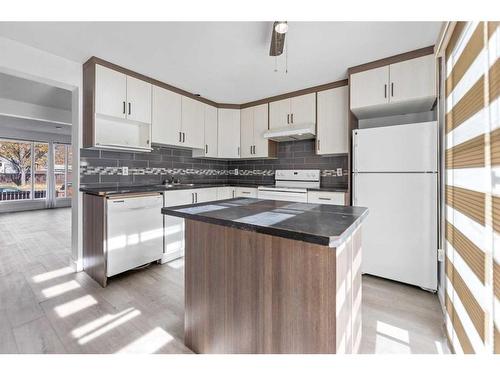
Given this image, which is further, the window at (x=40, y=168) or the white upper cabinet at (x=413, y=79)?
the window at (x=40, y=168)

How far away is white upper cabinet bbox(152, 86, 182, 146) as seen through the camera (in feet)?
10.2

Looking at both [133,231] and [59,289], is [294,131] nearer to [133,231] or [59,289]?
[133,231]

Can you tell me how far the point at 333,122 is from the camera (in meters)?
3.13

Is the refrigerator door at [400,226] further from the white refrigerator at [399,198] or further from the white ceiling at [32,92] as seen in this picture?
the white ceiling at [32,92]

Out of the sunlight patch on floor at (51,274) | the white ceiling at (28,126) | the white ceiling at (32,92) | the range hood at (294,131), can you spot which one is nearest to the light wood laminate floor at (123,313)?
the sunlight patch on floor at (51,274)

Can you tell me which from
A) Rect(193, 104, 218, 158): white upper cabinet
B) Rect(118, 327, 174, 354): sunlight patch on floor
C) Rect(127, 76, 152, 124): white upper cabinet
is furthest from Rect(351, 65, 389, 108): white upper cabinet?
Rect(118, 327, 174, 354): sunlight patch on floor

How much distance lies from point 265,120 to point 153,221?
7.59ft

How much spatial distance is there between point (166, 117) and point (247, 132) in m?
1.38

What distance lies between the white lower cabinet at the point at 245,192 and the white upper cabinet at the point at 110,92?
1.91m

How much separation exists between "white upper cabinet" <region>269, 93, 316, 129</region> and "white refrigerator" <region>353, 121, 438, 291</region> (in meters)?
0.98

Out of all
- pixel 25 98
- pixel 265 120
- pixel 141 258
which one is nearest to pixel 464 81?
pixel 265 120

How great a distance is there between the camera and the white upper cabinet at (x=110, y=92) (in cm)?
252

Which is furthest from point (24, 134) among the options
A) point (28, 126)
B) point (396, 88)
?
point (396, 88)
